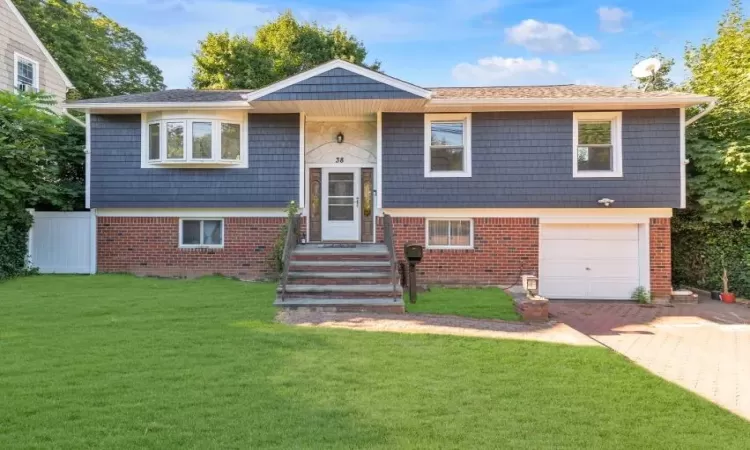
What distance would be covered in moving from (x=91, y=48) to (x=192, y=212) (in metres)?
18.3

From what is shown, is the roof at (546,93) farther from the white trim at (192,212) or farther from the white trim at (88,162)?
the white trim at (88,162)

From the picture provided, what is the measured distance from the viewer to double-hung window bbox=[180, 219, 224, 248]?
459 inches

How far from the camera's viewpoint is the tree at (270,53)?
25031 mm

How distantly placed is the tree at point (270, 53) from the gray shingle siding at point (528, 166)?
15.4 m

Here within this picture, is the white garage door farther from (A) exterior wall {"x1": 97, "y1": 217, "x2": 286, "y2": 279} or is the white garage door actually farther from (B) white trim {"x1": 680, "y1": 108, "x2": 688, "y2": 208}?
(A) exterior wall {"x1": 97, "y1": 217, "x2": 286, "y2": 279}

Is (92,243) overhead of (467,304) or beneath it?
overhead

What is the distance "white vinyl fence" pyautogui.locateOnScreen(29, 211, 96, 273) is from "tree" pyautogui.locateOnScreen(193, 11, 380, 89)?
14.5 metres

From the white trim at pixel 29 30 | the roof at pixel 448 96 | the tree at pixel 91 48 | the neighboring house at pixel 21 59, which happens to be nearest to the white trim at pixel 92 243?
the roof at pixel 448 96

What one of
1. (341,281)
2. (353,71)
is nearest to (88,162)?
(353,71)

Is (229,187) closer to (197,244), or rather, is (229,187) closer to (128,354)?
(197,244)

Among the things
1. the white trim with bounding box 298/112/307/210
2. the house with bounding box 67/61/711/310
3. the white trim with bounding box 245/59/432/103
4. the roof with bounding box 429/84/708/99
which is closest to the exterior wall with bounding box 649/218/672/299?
the house with bounding box 67/61/711/310

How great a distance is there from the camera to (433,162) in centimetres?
1143

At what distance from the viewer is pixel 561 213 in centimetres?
1126

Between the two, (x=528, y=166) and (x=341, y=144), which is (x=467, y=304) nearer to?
(x=528, y=166)
